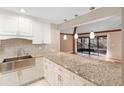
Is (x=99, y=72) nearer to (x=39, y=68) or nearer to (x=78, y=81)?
(x=78, y=81)

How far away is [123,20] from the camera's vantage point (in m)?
0.81

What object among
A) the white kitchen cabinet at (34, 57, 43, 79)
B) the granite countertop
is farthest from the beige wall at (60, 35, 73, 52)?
the granite countertop

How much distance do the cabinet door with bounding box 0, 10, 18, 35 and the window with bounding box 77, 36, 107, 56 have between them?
5.75m

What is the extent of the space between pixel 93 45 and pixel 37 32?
203 inches

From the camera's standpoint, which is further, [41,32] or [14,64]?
[41,32]

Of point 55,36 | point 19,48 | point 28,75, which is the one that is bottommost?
point 28,75

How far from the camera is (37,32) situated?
388 centimetres

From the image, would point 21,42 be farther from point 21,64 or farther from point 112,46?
point 112,46

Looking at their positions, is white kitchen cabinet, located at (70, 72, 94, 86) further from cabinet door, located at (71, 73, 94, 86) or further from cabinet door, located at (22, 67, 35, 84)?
cabinet door, located at (22, 67, 35, 84)

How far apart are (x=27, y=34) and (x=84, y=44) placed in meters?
5.76

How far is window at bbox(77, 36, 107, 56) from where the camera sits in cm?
736

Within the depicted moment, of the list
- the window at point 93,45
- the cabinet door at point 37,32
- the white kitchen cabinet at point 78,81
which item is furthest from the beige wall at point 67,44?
the white kitchen cabinet at point 78,81

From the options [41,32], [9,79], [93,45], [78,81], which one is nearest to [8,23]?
[41,32]

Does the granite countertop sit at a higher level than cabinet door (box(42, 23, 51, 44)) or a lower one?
lower
